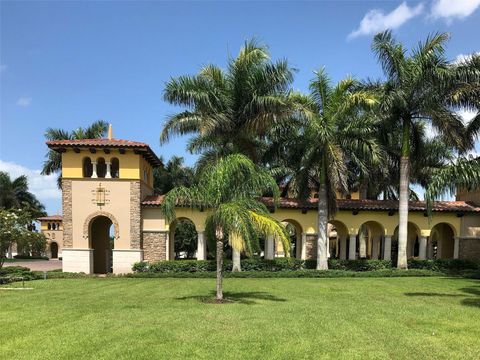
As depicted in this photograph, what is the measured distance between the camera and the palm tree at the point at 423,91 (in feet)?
70.8

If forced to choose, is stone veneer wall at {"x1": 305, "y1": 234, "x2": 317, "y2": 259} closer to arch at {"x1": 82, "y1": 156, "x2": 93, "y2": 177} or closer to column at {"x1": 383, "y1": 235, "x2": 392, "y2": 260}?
column at {"x1": 383, "y1": 235, "x2": 392, "y2": 260}

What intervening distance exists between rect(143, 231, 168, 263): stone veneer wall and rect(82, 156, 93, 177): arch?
4.89 metres

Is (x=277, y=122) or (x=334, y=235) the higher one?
(x=277, y=122)

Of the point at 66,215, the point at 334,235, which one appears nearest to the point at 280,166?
the point at 66,215

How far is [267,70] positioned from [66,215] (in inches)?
554

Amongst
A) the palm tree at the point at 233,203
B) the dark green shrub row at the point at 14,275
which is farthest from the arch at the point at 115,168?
the palm tree at the point at 233,203

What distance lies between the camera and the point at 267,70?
21.4 m

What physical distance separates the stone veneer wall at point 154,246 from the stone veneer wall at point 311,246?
28.5ft

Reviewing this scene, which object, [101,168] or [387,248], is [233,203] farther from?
[387,248]

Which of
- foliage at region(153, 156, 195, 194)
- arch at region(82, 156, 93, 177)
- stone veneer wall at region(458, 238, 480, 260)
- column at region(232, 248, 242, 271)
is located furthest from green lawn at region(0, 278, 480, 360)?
foliage at region(153, 156, 195, 194)

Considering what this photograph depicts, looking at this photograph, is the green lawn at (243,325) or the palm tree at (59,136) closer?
the green lawn at (243,325)

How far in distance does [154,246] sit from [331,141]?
1187 cm

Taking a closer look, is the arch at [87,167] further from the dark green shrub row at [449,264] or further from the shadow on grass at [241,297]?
Result: the dark green shrub row at [449,264]

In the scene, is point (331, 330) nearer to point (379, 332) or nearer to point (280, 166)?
point (379, 332)
